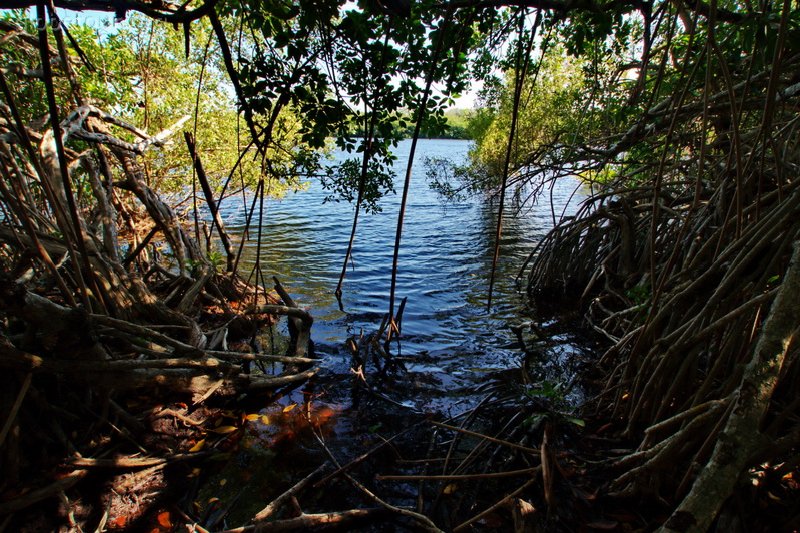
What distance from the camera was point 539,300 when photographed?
705 cm

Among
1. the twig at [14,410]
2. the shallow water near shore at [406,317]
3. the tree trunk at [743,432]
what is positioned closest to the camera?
the tree trunk at [743,432]

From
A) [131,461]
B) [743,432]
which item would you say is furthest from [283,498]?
[743,432]

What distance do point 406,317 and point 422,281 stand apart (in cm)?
198

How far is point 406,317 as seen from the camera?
660 cm

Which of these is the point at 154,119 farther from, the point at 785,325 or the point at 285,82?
the point at 785,325

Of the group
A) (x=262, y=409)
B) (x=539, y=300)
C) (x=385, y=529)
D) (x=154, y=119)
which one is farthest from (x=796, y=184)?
(x=154, y=119)

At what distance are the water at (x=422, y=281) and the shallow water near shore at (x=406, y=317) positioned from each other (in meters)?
0.02

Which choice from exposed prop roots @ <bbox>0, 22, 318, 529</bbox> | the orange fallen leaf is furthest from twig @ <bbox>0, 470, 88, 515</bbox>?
the orange fallen leaf

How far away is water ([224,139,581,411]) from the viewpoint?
4.84 meters

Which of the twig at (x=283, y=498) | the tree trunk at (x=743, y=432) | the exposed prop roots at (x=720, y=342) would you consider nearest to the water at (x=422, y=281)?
the twig at (x=283, y=498)

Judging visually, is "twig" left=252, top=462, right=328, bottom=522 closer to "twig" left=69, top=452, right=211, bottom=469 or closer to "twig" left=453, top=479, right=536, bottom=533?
"twig" left=69, top=452, right=211, bottom=469

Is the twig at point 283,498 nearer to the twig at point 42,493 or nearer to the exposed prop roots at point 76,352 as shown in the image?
the exposed prop roots at point 76,352

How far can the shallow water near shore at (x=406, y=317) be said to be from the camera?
3.69m

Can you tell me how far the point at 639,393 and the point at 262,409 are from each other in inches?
123
